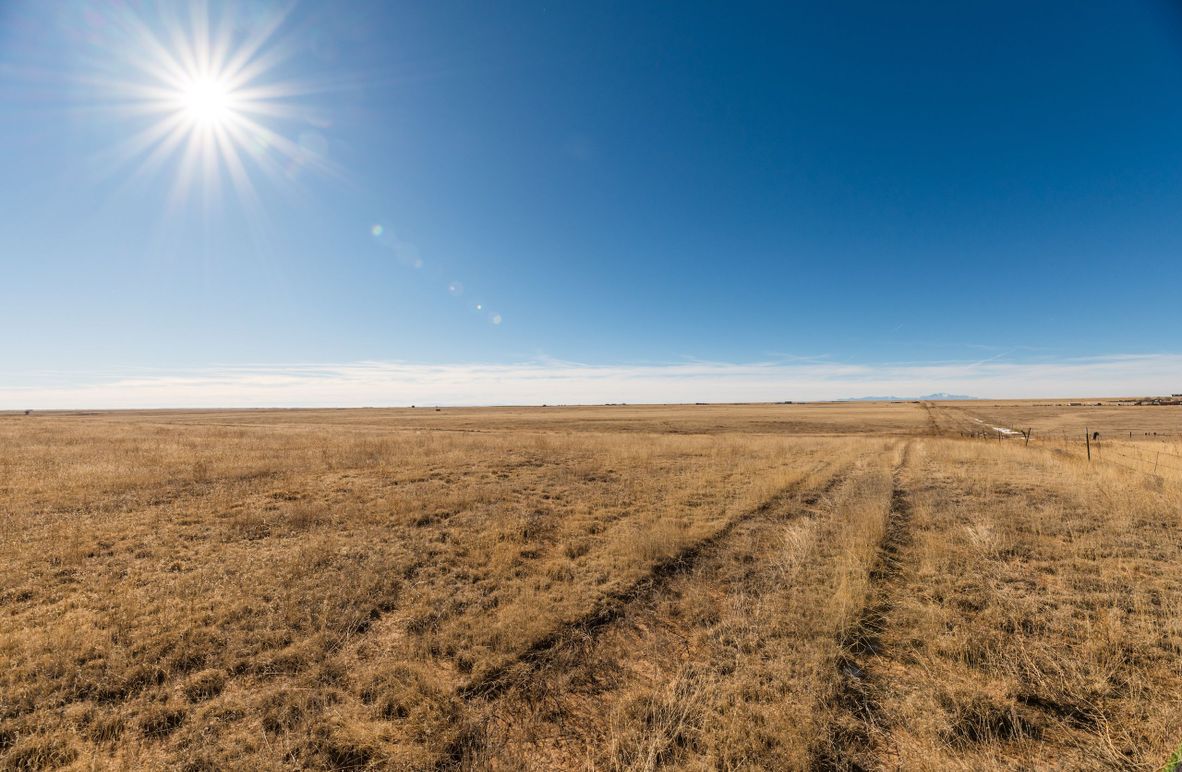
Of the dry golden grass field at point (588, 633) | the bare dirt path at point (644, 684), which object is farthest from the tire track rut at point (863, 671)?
the bare dirt path at point (644, 684)

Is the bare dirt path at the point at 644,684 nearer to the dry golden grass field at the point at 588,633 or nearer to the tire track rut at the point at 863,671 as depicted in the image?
the dry golden grass field at the point at 588,633

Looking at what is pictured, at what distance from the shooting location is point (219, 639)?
5.66 meters

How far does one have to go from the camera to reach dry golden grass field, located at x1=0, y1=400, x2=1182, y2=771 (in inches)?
157

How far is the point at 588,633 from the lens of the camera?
6.00m

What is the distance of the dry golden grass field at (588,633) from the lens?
3994 millimetres

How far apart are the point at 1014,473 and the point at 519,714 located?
22.7 m

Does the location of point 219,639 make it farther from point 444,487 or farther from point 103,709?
point 444,487

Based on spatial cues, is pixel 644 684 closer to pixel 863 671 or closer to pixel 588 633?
pixel 588 633

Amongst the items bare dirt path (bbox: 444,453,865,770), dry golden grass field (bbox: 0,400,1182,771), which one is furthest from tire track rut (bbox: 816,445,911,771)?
bare dirt path (bbox: 444,453,865,770)

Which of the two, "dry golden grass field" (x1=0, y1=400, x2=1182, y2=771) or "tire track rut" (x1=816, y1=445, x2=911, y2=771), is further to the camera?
"dry golden grass field" (x1=0, y1=400, x2=1182, y2=771)

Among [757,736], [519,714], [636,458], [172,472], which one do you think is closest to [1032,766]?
[757,736]

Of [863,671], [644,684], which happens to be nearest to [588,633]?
[644,684]

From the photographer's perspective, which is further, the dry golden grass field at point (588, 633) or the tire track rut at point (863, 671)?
the dry golden grass field at point (588, 633)

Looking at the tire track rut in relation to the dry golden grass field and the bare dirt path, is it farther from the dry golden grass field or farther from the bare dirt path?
the bare dirt path
